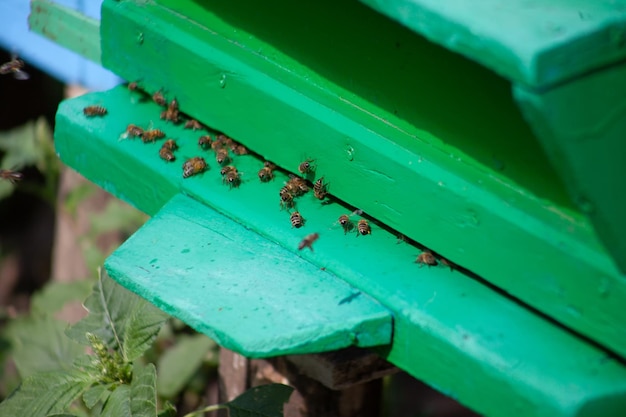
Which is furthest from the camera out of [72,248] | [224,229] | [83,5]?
[72,248]

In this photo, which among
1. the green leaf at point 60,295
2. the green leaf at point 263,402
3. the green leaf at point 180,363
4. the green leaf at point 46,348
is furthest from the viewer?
the green leaf at point 60,295

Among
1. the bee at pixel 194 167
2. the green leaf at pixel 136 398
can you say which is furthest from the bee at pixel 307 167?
the green leaf at pixel 136 398

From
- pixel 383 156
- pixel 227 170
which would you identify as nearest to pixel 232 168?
pixel 227 170

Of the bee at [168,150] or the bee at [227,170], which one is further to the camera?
the bee at [168,150]

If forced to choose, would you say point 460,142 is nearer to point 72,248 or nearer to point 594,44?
point 594,44

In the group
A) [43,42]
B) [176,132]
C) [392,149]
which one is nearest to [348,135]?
[392,149]

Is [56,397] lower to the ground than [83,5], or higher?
lower

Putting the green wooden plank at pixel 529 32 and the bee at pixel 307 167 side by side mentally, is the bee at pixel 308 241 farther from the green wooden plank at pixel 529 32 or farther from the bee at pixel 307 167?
the green wooden plank at pixel 529 32
